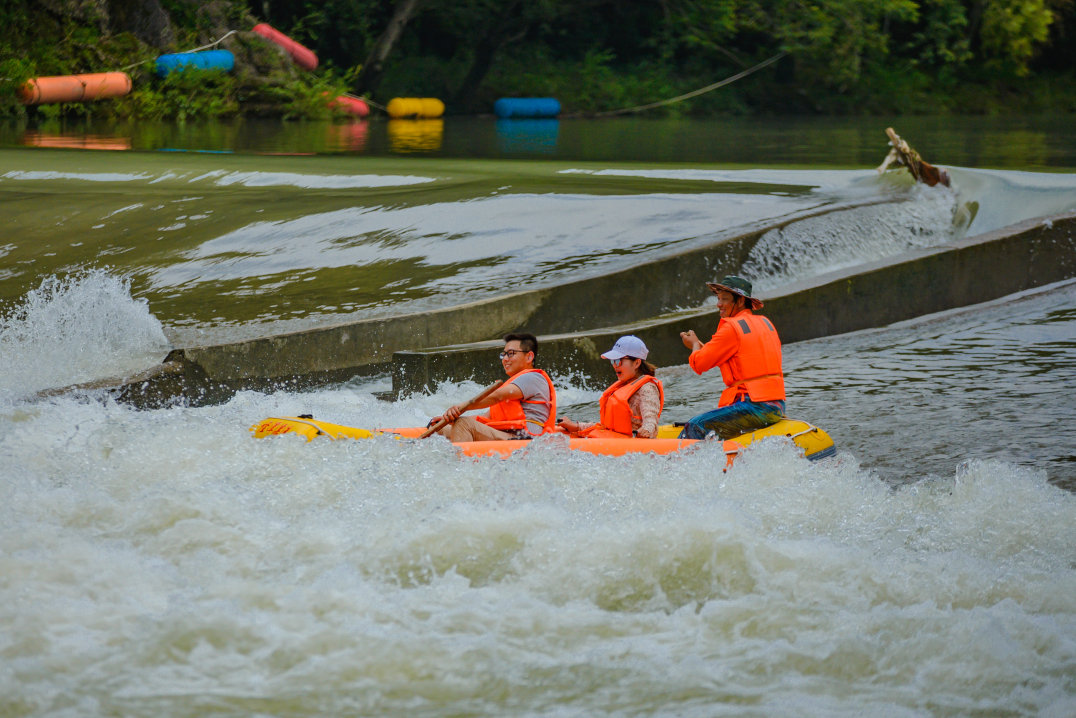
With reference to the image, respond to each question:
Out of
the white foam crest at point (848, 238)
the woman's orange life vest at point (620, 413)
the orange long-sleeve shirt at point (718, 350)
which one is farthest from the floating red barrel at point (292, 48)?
the orange long-sleeve shirt at point (718, 350)

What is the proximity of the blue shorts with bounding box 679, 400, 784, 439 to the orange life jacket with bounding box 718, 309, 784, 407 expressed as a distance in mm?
76

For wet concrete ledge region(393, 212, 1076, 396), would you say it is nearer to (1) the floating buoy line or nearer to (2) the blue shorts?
(2) the blue shorts

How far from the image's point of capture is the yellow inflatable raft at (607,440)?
22.5ft

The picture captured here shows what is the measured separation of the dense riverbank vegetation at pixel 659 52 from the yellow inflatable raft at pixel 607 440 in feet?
81.0

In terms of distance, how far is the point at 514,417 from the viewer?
733cm

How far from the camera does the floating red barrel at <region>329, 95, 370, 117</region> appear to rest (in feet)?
104

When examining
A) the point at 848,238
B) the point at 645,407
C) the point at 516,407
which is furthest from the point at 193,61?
the point at 645,407

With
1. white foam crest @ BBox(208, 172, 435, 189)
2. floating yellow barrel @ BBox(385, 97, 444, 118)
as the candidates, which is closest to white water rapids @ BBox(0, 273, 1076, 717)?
white foam crest @ BBox(208, 172, 435, 189)

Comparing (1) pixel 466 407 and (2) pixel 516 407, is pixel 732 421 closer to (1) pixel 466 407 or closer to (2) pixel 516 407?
(2) pixel 516 407

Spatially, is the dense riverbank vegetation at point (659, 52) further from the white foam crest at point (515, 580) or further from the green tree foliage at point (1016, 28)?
the white foam crest at point (515, 580)

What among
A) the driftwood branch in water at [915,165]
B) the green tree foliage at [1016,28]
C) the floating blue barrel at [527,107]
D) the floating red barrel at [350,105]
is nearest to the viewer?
the driftwood branch in water at [915,165]

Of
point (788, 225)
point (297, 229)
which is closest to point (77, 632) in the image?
point (297, 229)

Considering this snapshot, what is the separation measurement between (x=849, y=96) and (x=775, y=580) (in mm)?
36869

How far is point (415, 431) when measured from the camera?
24.0 ft
